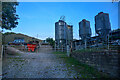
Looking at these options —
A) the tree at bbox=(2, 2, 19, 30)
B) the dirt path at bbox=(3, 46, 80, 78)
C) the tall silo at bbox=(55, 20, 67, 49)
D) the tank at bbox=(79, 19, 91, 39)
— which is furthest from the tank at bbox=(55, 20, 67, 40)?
the dirt path at bbox=(3, 46, 80, 78)

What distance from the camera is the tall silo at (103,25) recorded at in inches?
231

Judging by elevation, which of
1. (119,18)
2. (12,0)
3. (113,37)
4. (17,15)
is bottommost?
(113,37)

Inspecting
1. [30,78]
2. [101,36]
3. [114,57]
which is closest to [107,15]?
[101,36]

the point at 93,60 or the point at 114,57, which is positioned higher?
the point at 114,57

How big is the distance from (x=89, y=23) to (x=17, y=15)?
7216 millimetres

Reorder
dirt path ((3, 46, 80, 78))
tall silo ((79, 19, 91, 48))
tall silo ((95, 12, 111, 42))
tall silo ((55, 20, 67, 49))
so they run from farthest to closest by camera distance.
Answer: tall silo ((55, 20, 67, 49)) < tall silo ((79, 19, 91, 48)) < tall silo ((95, 12, 111, 42)) < dirt path ((3, 46, 80, 78))

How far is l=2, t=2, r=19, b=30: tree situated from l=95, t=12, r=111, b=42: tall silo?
287 inches

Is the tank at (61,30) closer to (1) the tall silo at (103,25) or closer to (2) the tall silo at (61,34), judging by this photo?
(2) the tall silo at (61,34)

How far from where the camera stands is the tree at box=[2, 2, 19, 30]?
20.8 feet

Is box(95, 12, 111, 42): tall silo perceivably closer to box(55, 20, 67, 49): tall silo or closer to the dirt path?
the dirt path

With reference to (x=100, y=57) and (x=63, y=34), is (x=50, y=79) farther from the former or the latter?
(x=63, y=34)

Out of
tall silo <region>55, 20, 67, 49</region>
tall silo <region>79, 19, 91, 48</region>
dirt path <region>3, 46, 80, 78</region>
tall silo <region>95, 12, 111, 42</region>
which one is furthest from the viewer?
tall silo <region>55, 20, 67, 49</region>

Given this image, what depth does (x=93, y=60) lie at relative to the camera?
3740 millimetres

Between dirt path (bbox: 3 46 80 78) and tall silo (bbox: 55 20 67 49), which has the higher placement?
tall silo (bbox: 55 20 67 49)
